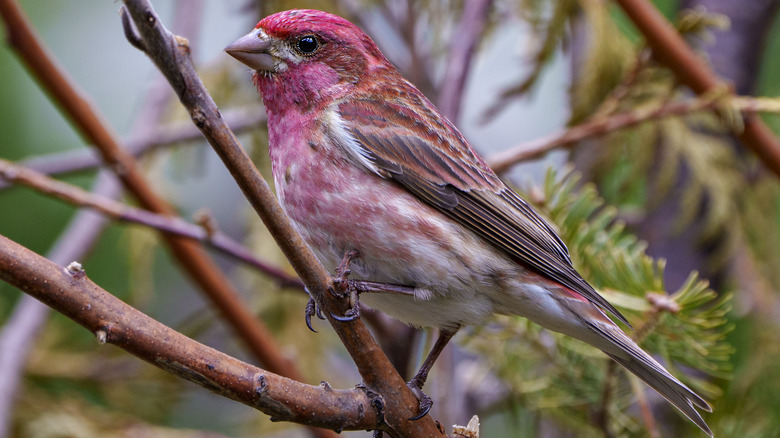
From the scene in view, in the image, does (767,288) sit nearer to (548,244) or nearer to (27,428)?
(548,244)

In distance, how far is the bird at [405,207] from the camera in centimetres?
220

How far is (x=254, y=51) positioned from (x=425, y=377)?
3.60ft

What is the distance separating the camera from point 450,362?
3094mm

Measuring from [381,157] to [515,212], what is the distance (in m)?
0.48

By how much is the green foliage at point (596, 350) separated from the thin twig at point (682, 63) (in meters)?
0.66

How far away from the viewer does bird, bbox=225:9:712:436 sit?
220 cm

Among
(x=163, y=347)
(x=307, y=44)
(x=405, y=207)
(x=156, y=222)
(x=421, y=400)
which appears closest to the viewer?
(x=163, y=347)

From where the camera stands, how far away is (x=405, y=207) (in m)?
2.28

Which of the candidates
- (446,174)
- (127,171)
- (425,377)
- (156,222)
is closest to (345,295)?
(425,377)

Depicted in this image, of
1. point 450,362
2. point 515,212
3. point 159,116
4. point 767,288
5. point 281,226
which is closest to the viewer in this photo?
point 281,226

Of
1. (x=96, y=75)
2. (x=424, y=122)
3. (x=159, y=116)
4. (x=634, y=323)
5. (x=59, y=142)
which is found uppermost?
(x=96, y=75)

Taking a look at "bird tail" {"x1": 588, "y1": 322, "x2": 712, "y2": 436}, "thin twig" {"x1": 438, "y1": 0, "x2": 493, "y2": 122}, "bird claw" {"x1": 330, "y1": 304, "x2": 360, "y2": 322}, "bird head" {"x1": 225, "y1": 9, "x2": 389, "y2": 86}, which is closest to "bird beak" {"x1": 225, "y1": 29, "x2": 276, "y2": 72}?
"bird head" {"x1": 225, "y1": 9, "x2": 389, "y2": 86}

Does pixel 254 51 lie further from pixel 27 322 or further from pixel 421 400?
pixel 27 322

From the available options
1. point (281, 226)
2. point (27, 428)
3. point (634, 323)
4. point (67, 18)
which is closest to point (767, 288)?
point (634, 323)
